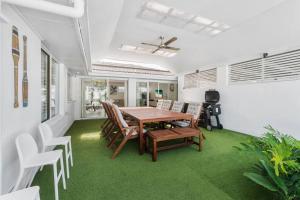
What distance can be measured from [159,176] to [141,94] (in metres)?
6.09

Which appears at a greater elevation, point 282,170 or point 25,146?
point 25,146

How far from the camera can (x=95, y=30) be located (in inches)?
122

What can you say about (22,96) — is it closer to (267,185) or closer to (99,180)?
(99,180)

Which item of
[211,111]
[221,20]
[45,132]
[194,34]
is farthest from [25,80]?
[211,111]

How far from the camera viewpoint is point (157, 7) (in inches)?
124

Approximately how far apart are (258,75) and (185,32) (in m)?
2.47

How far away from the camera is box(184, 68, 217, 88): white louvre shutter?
5.72 meters

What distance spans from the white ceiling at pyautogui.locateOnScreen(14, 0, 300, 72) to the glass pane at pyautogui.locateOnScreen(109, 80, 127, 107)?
2753 mm

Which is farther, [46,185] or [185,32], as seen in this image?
[185,32]

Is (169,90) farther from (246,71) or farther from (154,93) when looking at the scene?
(246,71)

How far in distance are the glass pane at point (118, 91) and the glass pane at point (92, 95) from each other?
0.40m

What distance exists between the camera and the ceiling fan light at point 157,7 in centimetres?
305

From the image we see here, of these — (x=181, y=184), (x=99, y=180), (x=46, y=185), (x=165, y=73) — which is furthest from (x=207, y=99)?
(x=46, y=185)

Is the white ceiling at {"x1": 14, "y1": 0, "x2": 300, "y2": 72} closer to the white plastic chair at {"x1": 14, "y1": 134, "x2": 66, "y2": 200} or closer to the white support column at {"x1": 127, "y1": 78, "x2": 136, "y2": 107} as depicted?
the white plastic chair at {"x1": 14, "y1": 134, "x2": 66, "y2": 200}
